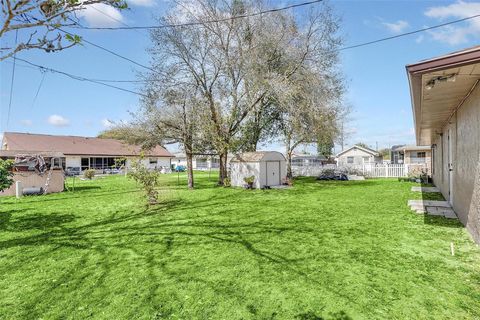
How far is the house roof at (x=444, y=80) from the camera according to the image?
3.77 meters

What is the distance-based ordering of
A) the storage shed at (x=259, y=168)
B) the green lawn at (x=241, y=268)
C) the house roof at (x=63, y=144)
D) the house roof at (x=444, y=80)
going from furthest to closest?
1. the house roof at (x=63, y=144)
2. the storage shed at (x=259, y=168)
3. the house roof at (x=444, y=80)
4. the green lawn at (x=241, y=268)

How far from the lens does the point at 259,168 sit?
16.3m

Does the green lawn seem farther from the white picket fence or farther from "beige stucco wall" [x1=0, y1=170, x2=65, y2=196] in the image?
the white picket fence

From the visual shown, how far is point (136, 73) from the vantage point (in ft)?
55.0

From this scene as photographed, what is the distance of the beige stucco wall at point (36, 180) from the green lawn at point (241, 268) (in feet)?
26.6

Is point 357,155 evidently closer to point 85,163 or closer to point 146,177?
point 85,163

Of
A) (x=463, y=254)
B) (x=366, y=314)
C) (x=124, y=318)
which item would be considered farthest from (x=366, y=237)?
(x=124, y=318)

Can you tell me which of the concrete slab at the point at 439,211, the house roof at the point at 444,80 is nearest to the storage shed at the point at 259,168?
the concrete slab at the point at 439,211

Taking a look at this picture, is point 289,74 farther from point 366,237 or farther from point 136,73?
point 366,237

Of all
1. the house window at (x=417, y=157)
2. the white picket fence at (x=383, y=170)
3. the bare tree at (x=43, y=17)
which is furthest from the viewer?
the house window at (x=417, y=157)

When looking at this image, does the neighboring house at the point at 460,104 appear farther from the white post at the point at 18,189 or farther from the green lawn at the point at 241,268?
the white post at the point at 18,189

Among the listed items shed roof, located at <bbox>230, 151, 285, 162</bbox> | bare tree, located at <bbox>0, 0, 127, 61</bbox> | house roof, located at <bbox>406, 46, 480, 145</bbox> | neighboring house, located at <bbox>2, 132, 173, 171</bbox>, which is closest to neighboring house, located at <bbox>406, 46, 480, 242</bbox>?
house roof, located at <bbox>406, 46, 480, 145</bbox>

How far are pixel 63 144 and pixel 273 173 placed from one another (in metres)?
25.6

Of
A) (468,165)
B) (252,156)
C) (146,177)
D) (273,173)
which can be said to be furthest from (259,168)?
(468,165)
